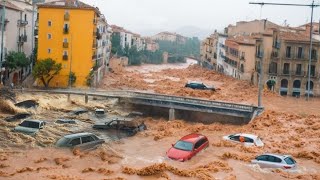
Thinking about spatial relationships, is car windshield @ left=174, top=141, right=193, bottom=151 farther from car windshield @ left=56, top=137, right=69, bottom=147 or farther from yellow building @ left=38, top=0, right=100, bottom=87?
yellow building @ left=38, top=0, right=100, bottom=87

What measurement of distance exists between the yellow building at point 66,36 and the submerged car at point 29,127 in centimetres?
2610

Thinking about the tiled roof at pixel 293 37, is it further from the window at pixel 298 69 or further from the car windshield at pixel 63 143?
the car windshield at pixel 63 143

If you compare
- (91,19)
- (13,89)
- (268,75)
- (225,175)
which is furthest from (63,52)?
(225,175)

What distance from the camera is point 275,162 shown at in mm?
29312

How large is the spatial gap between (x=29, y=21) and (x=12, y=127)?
39.1 metres

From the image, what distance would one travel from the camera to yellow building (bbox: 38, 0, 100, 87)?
2490 inches

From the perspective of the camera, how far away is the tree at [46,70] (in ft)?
196

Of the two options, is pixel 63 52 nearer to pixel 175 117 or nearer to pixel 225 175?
pixel 175 117

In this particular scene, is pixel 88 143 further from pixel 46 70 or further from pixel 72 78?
pixel 72 78

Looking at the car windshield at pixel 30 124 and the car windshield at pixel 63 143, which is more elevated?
the car windshield at pixel 30 124

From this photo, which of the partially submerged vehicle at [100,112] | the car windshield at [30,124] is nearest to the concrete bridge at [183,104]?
the partially submerged vehicle at [100,112]

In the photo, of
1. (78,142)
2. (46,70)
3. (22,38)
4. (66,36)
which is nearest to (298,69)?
(66,36)

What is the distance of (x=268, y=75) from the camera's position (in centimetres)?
7338

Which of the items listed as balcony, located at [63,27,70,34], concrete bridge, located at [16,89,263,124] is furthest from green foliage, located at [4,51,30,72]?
concrete bridge, located at [16,89,263,124]
